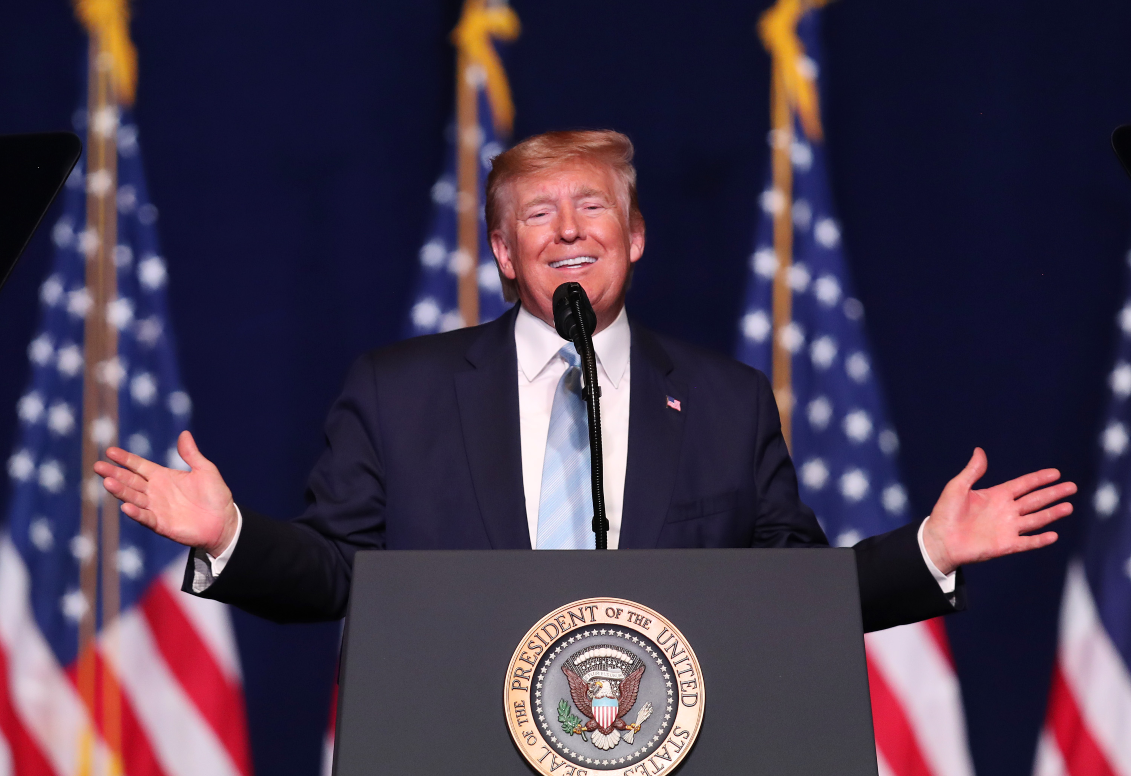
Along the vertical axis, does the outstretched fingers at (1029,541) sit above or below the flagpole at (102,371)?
below

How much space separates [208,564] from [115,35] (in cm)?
215

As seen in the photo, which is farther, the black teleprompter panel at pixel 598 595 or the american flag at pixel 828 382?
the american flag at pixel 828 382

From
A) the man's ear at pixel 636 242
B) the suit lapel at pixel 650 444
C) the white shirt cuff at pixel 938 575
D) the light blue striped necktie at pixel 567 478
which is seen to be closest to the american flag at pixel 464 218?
the man's ear at pixel 636 242

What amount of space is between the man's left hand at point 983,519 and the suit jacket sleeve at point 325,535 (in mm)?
752

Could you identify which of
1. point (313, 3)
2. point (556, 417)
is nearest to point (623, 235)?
point (556, 417)

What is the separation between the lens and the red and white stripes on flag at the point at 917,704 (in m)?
2.82

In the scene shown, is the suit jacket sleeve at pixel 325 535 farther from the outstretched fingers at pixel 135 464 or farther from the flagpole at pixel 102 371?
the flagpole at pixel 102 371

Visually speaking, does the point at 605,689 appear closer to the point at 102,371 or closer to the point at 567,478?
the point at 567,478

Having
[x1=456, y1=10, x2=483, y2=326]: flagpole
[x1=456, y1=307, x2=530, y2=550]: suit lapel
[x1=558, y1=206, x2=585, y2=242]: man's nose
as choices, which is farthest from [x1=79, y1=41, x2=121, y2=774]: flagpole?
[x1=558, y1=206, x2=585, y2=242]: man's nose

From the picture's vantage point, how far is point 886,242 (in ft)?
9.76

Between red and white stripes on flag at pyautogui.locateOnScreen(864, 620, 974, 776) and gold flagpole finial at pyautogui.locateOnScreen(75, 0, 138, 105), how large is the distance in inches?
95.6

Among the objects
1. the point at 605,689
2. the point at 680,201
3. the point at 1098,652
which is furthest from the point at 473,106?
the point at 605,689

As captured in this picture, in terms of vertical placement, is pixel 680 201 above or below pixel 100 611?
above

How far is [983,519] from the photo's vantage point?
4.41 ft
